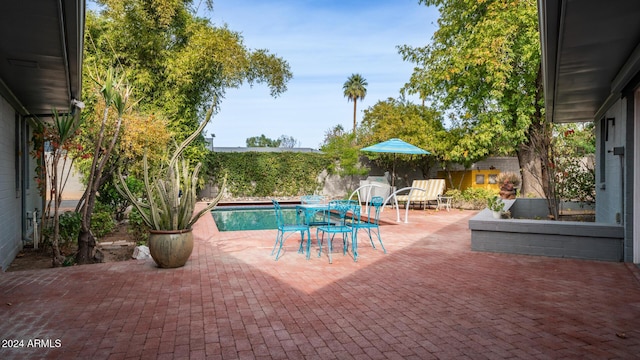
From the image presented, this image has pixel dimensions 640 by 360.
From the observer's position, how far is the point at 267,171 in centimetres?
1914

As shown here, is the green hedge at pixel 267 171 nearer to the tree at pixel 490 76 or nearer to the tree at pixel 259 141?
the tree at pixel 490 76

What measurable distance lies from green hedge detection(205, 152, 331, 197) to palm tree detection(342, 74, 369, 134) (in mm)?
25529

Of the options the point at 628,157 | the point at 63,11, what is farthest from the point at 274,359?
the point at 628,157

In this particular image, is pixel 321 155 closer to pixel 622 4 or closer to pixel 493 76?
pixel 493 76

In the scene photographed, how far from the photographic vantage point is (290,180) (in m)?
19.5

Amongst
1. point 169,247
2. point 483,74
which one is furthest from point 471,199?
point 169,247

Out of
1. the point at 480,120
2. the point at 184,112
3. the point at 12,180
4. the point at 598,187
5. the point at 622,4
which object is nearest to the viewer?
the point at 622,4

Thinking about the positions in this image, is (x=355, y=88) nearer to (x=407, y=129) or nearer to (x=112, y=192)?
(x=407, y=129)

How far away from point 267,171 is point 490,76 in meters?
10.0

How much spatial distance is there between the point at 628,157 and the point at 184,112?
45.0 ft

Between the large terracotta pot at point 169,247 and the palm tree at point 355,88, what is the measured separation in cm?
3949

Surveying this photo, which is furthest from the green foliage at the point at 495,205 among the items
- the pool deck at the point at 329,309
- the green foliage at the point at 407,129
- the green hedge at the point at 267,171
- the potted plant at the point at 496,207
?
the green hedge at the point at 267,171

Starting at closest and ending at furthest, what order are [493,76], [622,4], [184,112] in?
[622,4] → [493,76] → [184,112]

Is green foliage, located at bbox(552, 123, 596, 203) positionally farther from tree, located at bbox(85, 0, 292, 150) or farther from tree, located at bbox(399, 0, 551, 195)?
tree, located at bbox(85, 0, 292, 150)
